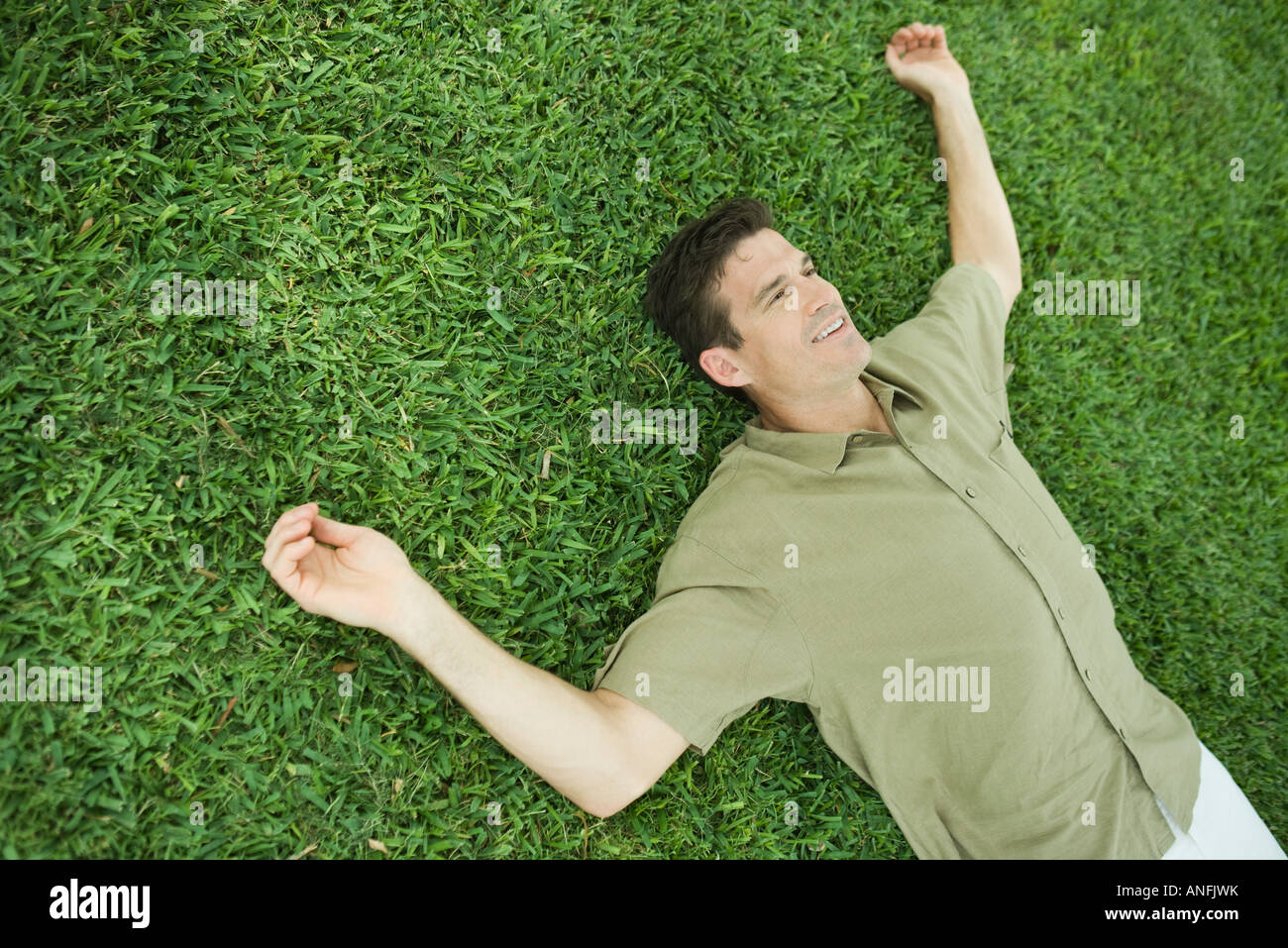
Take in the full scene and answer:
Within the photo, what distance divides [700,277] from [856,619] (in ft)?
3.90

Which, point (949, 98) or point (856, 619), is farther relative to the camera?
point (949, 98)

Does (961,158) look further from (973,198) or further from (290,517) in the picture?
(290,517)

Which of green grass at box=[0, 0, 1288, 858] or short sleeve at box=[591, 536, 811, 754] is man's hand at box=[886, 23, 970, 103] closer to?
green grass at box=[0, 0, 1288, 858]

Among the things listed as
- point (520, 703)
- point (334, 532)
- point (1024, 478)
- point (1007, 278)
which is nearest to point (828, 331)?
point (1024, 478)

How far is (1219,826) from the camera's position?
270 cm

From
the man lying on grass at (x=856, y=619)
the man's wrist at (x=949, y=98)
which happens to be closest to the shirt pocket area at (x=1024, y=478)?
the man lying on grass at (x=856, y=619)

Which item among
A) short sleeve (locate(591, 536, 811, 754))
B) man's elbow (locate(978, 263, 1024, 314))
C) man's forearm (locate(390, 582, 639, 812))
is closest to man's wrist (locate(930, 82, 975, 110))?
man's elbow (locate(978, 263, 1024, 314))

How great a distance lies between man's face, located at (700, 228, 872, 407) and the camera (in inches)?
101

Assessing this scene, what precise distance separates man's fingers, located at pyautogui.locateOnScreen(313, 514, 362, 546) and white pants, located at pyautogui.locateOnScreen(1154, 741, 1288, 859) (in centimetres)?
258

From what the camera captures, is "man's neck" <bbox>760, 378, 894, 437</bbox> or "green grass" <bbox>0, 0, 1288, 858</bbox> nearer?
"green grass" <bbox>0, 0, 1288, 858</bbox>

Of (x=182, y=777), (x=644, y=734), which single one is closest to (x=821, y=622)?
(x=644, y=734)

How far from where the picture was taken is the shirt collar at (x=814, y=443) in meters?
2.53

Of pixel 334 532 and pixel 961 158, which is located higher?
pixel 961 158

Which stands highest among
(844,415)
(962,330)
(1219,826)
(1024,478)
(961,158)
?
(961,158)
